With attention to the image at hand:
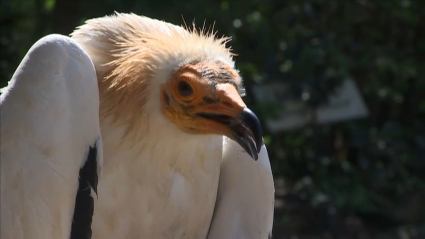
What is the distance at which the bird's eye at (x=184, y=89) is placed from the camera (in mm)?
3347

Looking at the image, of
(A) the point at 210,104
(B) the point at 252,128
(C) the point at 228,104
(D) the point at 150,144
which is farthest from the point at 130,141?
(B) the point at 252,128

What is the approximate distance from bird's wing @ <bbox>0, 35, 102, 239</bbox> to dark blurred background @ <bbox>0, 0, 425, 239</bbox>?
340 centimetres

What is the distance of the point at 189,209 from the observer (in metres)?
3.58

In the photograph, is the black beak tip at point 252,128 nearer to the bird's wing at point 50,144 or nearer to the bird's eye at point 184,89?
the bird's eye at point 184,89

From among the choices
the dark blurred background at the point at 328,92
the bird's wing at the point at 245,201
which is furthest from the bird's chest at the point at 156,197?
the dark blurred background at the point at 328,92

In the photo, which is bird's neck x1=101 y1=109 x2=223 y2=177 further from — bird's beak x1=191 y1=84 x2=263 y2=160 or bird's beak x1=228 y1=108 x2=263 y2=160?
bird's beak x1=228 y1=108 x2=263 y2=160

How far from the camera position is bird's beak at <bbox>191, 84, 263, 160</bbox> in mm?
3057

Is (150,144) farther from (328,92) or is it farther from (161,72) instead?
(328,92)

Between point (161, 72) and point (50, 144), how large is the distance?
719mm

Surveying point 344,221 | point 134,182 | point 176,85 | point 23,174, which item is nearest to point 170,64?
point 176,85

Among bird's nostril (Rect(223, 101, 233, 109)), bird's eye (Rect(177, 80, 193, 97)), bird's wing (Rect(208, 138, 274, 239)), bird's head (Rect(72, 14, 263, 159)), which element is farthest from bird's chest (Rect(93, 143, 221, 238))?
bird's nostril (Rect(223, 101, 233, 109))

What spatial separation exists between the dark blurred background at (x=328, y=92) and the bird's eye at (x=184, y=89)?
119 inches

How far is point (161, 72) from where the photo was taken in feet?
11.2

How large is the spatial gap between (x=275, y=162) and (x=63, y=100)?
596 cm
